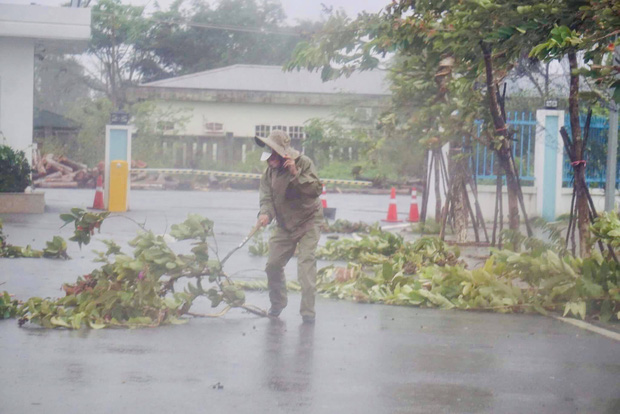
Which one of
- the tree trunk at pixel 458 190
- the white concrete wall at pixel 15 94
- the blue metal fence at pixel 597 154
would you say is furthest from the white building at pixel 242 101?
the tree trunk at pixel 458 190

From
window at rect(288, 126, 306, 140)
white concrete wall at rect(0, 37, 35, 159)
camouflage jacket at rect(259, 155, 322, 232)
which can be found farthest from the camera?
window at rect(288, 126, 306, 140)

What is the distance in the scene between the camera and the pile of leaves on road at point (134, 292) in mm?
8164

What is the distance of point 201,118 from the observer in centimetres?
4275

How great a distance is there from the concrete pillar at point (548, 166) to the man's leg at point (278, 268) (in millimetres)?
11847

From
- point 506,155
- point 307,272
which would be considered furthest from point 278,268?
point 506,155

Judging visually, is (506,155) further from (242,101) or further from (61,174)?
(242,101)

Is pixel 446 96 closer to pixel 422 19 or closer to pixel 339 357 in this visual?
pixel 422 19

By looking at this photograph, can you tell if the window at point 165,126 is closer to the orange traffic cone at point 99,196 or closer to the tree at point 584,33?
the orange traffic cone at point 99,196

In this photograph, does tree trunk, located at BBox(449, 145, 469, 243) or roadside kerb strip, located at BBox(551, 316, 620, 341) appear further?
tree trunk, located at BBox(449, 145, 469, 243)

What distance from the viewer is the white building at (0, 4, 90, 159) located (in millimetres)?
20641

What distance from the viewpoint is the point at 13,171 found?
1909 cm

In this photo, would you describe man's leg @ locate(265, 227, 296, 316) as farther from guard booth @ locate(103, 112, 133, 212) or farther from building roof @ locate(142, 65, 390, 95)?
building roof @ locate(142, 65, 390, 95)

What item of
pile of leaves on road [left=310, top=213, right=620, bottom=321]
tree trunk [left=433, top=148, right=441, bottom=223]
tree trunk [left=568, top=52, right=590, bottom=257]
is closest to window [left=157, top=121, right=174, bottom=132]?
tree trunk [left=433, top=148, right=441, bottom=223]

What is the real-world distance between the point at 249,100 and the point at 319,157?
4.00 meters
